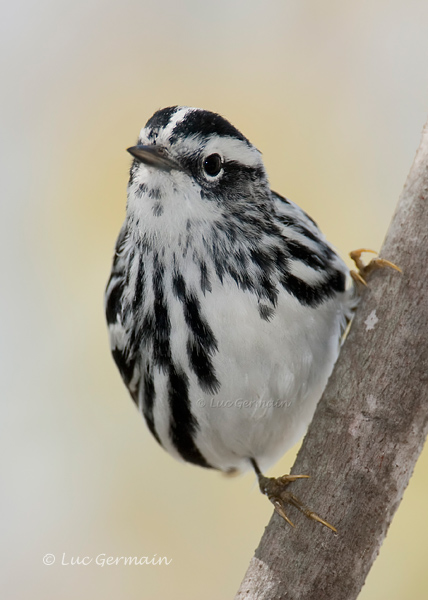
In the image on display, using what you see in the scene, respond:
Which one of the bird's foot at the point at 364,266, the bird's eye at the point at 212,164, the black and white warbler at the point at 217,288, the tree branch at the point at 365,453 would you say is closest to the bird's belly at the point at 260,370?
the black and white warbler at the point at 217,288

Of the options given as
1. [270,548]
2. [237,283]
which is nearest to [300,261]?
[237,283]

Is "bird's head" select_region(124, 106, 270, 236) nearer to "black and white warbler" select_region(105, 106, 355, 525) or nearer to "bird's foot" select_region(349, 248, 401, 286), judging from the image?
"black and white warbler" select_region(105, 106, 355, 525)

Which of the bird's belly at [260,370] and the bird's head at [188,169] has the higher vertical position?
the bird's head at [188,169]

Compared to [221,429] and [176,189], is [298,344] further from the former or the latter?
[176,189]

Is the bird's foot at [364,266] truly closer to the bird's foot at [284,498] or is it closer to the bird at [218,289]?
the bird at [218,289]

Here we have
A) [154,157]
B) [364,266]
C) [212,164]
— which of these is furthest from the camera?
[364,266]

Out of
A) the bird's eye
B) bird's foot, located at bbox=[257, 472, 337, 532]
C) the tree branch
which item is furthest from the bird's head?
bird's foot, located at bbox=[257, 472, 337, 532]

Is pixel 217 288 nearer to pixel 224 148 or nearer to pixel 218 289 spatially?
pixel 218 289

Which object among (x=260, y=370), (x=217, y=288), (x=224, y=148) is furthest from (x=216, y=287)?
(x=224, y=148)
